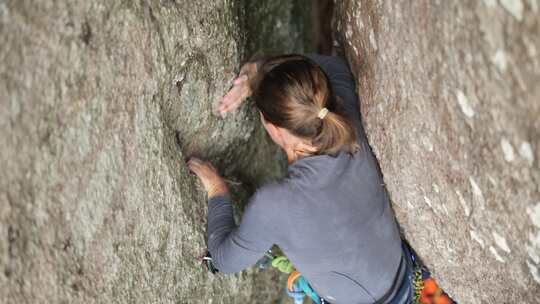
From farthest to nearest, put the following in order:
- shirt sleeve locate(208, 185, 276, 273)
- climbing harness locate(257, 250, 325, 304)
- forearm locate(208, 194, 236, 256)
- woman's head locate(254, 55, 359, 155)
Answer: climbing harness locate(257, 250, 325, 304), forearm locate(208, 194, 236, 256), shirt sleeve locate(208, 185, 276, 273), woman's head locate(254, 55, 359, 155)

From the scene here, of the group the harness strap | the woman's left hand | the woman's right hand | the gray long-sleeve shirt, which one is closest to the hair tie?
the gray long-sleeve shirt

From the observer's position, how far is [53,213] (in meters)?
1.23

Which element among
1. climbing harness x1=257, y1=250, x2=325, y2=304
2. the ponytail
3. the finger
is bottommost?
climbing harness x1=257, y1=250, x2=325, y2=304

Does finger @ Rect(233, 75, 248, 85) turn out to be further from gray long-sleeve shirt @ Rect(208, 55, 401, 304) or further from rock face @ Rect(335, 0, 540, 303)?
rock face @ Rect(335, 0, 540, 303)

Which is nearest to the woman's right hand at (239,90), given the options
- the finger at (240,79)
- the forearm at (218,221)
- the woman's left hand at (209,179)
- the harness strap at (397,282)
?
the finger at (240,79)

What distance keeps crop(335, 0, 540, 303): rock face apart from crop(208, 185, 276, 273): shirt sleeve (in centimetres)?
46

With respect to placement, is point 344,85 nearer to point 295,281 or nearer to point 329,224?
point 329,224

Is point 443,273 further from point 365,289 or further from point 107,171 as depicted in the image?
point 107,171

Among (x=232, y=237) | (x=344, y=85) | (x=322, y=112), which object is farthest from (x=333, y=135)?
Result: (x=232, y=237)

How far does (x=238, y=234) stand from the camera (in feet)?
5.28

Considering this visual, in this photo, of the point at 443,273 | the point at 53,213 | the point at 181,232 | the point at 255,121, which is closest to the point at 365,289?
the point at 443,273

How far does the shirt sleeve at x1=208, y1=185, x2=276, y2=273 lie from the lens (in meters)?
1.54

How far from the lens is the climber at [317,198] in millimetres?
1466

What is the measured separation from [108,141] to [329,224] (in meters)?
0.66
